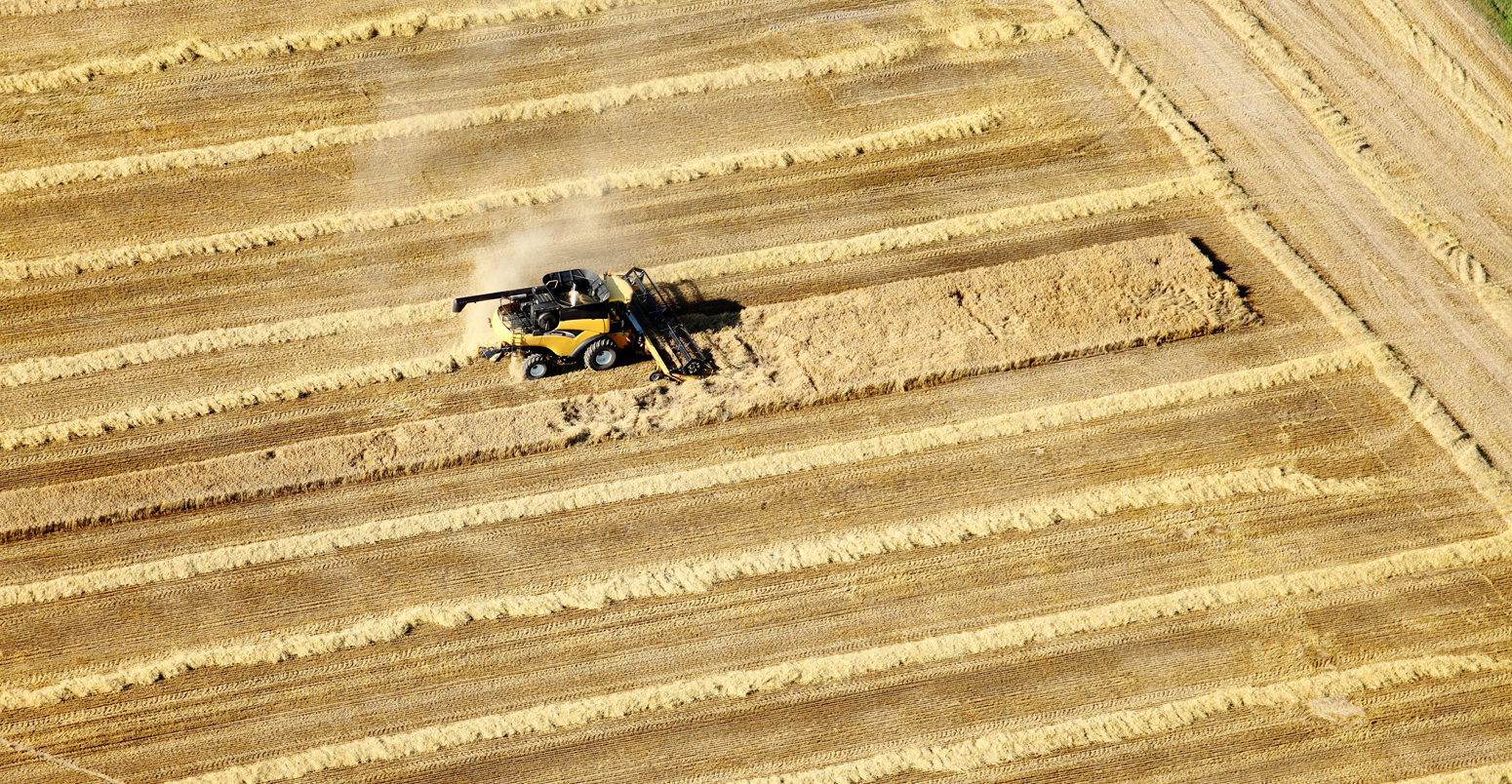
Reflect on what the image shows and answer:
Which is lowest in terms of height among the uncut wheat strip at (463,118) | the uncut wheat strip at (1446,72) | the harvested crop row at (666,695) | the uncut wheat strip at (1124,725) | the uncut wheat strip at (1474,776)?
the uncut wheat strip at (1474,776)

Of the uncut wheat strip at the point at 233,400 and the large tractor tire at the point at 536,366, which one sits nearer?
the uncut wheat strip at the point at 233,400

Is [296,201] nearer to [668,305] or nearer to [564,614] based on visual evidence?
[668,305]

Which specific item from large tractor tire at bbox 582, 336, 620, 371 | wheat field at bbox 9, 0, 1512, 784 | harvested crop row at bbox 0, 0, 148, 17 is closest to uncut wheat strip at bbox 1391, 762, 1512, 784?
wheat field at bbox 9, 0, 1512, 784

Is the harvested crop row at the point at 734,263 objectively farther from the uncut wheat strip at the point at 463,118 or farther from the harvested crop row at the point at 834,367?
the uncut wheat strip at the point at 463,118

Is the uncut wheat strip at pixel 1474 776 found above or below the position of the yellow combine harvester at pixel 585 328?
below

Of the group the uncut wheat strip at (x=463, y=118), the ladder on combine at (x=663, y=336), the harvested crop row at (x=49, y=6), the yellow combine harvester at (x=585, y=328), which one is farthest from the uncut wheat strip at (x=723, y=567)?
the harvested crop row at (x=49, y=6)

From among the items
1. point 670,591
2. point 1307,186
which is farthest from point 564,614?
point 1307,186

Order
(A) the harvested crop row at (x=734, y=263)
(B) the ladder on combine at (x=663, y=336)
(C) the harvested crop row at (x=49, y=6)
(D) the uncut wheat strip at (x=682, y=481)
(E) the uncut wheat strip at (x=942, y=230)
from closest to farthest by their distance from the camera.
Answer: (D) the uncut wheat strip at (x=682, y=481), (B) the ladder on combine at (x=663, y=336), (A) the harvested crop row at (x=734, y=263), (E) the uncut wheat strip at (x=942, y=230), (C) the harvested crop row at (x=49, y=6)
